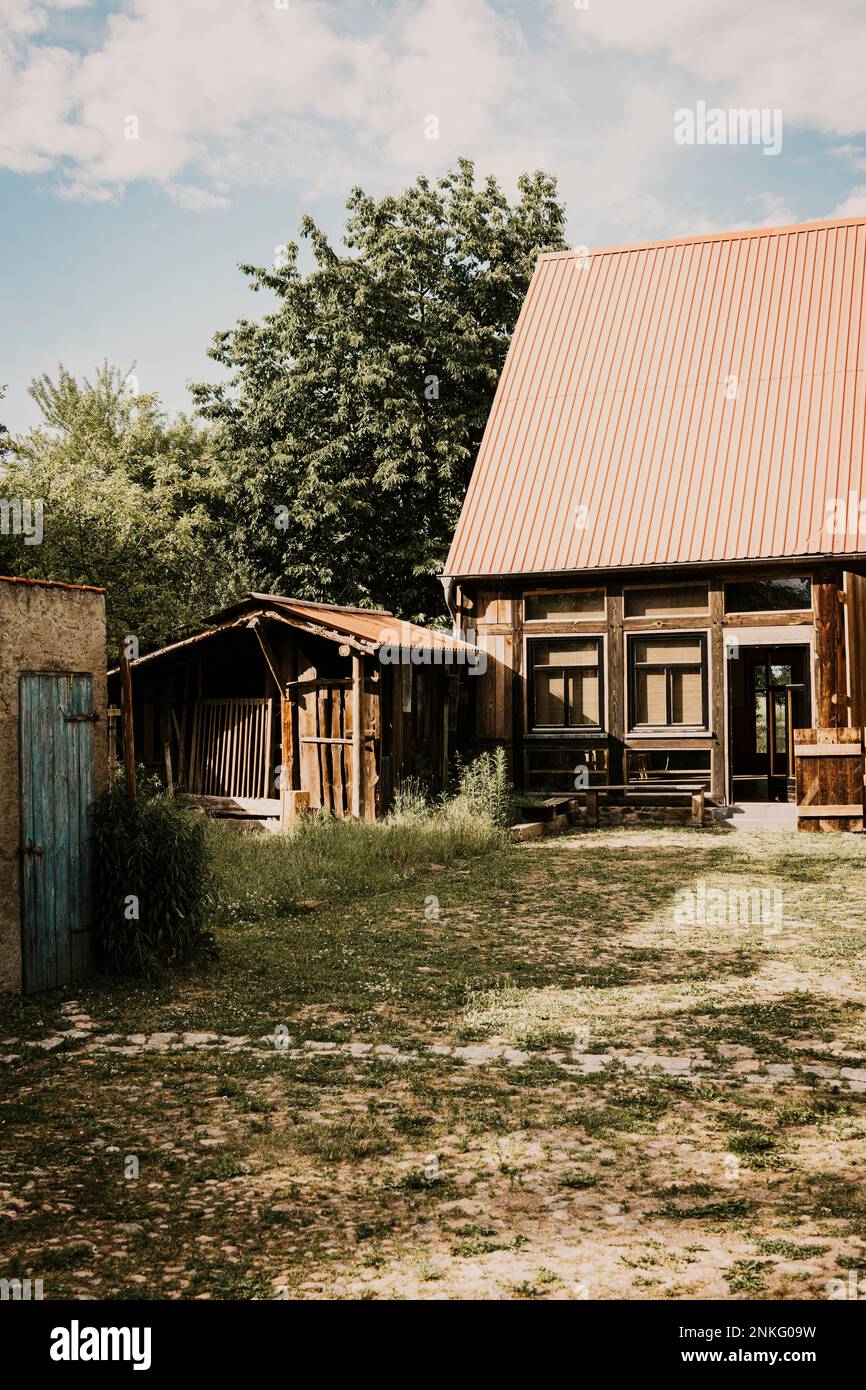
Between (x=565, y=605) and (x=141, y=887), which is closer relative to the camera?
(x=141, y=887)

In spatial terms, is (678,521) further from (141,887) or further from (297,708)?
(141,887)

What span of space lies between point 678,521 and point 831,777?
5.07 metres

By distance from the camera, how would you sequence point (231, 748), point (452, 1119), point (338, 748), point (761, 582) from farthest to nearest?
1. point (761, 582)
2. point (231, 748)
3. point (338, 748)
4. point (452, 1119)

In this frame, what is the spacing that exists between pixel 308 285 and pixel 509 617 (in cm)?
1181

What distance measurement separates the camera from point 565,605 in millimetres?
20438

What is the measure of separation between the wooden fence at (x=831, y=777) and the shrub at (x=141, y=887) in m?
10.8

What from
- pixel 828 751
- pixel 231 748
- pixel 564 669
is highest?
pixel 564 669

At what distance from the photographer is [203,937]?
29.2 feet

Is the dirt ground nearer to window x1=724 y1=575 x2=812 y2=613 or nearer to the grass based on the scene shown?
the grass

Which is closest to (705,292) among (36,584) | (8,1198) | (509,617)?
(509,617)

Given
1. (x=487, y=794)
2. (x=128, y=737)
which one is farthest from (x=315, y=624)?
(x=128, y=737)

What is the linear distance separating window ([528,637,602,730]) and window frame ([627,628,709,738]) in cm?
53

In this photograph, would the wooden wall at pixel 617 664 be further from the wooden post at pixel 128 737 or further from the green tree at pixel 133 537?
the wooden post at pixel 128 737

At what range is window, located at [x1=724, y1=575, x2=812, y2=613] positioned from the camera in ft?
63.3
